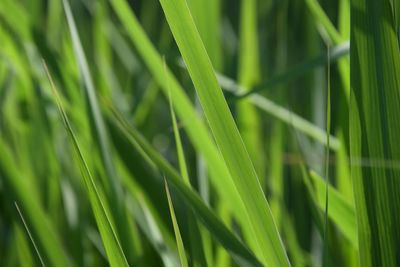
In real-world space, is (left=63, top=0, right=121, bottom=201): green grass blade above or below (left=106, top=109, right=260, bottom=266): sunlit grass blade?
above

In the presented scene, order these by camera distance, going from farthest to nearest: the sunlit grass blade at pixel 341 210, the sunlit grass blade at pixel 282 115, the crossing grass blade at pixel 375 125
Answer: the sunlit grass blade at pixel 282 115, the sunlit grass blade at pixel 341 210, the crossing grass blade at pixel 375 125

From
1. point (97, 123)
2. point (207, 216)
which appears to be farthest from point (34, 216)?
point (207, 216)

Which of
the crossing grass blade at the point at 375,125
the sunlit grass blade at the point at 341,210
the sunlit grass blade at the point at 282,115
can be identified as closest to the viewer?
the crossing grass blade at the point at 375,125

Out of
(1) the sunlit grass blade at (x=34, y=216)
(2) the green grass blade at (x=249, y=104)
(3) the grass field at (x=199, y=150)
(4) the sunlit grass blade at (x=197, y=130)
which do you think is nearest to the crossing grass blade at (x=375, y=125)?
(3) the grass field at (x=199, y=150)

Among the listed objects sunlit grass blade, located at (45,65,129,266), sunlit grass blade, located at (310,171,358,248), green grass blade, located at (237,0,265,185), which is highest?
green grass blade, located at (237,0,265,185)

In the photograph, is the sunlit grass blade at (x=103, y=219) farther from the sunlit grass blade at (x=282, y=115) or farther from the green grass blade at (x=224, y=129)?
the sunlit grass blade at (x=282, y=115)

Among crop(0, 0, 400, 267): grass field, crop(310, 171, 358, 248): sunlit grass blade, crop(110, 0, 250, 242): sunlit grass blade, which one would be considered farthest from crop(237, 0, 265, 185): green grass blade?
crop(310, 171, 358, 248): sunlit grass blade

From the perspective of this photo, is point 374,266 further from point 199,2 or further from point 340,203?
point 199,2

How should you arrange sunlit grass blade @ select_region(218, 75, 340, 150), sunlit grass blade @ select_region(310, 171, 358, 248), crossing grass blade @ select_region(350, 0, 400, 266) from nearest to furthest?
crossing grass blade @ select_region(350, 0, 400, 266), sunlit grass blade @ select_region(310, 171, 358, 248), sunlit grass blade @ select_region(218, 75, 340, 150)

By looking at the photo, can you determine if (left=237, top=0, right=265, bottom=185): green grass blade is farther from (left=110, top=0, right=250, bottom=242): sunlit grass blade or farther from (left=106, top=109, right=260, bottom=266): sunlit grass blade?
(left=106, top=109, right=260, bottom=266): sunlit grass blade
